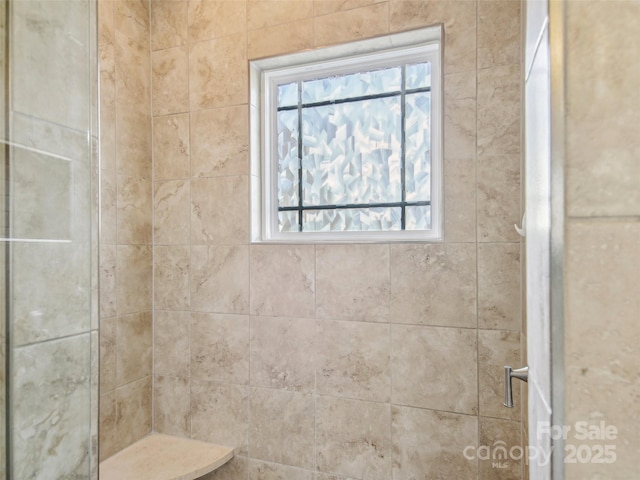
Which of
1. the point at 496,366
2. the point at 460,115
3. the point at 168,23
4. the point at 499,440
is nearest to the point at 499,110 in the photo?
the point at 460,115

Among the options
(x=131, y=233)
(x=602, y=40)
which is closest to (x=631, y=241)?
(x=602, y=40)

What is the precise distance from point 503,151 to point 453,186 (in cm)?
19

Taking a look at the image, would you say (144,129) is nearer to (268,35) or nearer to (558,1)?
(268,35)

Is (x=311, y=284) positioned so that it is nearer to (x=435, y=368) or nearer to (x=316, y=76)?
(x=435, y=368)

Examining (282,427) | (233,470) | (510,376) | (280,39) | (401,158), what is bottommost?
(233,470)

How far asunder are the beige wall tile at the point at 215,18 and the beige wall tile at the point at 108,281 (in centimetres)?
98

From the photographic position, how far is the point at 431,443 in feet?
4.54

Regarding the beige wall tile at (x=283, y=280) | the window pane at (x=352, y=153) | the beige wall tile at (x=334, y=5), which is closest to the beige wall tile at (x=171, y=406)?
the beige wall tile at (x=283, y=280)

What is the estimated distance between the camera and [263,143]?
1.73m

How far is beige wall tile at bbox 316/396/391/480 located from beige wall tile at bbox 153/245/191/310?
29.3 inches

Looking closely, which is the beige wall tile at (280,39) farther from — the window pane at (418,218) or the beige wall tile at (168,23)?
the window pane at (418,218)

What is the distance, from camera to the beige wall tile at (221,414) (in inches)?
65.0

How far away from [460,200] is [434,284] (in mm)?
302

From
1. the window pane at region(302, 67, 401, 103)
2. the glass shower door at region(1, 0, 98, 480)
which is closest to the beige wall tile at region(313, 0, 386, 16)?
the window pane at region(302, 67, 401, 103)
